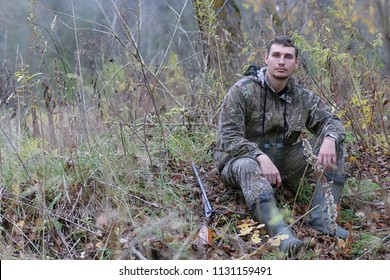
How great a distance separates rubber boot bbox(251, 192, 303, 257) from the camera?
417 centimetres

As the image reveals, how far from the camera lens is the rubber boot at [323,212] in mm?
4520

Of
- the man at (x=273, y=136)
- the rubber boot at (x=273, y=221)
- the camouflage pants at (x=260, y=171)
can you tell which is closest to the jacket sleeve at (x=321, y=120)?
the man at (x=273, y=136)

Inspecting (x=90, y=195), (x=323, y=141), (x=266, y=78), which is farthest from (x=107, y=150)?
(x=323, y=141)

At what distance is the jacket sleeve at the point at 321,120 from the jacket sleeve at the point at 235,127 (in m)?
0.57

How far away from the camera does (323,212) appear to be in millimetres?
4691

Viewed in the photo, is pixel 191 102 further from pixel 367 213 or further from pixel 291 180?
pixel 367 213

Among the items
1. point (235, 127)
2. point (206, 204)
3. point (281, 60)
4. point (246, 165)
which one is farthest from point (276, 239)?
point (281, 60)

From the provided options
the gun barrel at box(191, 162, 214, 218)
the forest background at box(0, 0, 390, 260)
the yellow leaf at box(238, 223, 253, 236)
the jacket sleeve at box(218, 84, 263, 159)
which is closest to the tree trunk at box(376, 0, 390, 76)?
the forest background at box(0, 0, 390, 260)

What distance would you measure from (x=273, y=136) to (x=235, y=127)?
424 mm

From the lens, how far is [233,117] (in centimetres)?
495

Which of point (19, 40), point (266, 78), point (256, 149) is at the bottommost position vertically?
point (19, 40)

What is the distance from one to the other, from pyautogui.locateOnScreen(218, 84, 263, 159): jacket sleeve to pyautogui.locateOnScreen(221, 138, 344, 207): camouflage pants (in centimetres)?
7

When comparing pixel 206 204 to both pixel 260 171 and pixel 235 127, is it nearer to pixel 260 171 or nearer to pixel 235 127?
pixel 260 171

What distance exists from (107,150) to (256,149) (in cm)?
124
